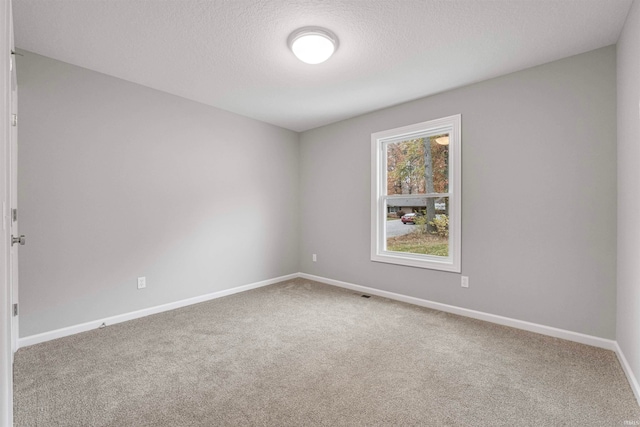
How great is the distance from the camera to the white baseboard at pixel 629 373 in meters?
1.83

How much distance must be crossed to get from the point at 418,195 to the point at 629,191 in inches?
74.4

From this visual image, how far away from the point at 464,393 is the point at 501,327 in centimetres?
134

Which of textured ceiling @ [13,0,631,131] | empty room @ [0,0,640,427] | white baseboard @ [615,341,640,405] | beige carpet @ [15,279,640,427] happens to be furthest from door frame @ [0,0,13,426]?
white baseboard @ [615,341,640,405]

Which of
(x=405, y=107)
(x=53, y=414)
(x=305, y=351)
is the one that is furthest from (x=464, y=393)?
(x=405, y=107)

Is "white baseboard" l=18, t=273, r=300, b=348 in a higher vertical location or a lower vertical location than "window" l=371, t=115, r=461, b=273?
lower

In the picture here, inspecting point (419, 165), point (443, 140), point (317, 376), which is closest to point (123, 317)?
point (317, 376)

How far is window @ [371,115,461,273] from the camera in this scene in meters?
3.40

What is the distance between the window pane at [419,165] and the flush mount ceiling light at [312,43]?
1.74m

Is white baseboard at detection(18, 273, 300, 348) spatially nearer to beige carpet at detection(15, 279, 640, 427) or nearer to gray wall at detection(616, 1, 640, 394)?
beige carpet at detection(15, 279, 640, 427)

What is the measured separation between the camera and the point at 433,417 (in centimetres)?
168

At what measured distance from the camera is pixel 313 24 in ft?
7.29

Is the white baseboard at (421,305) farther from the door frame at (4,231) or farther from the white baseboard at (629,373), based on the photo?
the door frame at (4,231)

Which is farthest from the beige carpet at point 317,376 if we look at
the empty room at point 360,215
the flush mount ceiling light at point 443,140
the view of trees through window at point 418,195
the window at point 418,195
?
the flush mount ceiling light at point 443,140

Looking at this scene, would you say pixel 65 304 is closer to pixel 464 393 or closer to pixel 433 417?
pixel 433 417
